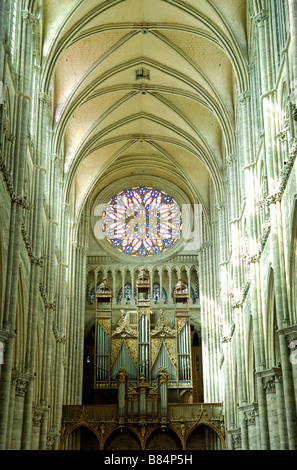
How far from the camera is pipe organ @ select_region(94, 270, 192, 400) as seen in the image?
43.2 meters

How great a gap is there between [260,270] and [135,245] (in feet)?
70.8

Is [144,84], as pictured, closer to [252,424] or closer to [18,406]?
[252,424]

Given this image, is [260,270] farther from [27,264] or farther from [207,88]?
[207,88]

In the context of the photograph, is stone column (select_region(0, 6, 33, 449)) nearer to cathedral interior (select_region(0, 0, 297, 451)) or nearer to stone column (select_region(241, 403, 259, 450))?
cathedral interior (select_region(0, 0, 297, 451))

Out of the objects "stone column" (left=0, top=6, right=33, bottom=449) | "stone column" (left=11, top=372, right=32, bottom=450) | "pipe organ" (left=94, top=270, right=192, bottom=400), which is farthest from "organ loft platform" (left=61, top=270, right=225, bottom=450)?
"stone column" (left=0, top=6, right=33, bottom=449)

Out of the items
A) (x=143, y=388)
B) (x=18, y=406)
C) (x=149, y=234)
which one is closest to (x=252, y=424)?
(x=18, y=406)

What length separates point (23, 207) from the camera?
25.5 metres

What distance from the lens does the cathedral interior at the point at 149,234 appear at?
24984mm

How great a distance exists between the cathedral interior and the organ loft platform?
102 mm

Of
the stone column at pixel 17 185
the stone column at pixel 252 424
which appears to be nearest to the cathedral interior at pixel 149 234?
the stone column at pixel 17 185

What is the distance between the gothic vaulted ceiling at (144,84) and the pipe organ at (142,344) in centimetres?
649

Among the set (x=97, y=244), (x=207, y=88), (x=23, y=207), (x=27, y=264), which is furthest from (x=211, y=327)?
(x=23, y=207)

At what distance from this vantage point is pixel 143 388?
132 ft

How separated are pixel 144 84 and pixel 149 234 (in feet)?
39.6
